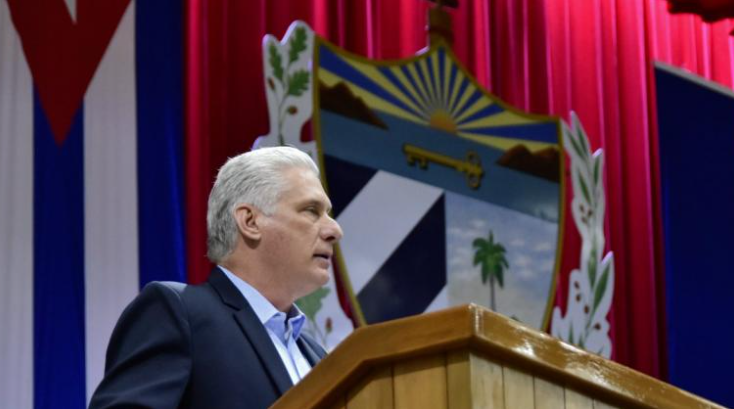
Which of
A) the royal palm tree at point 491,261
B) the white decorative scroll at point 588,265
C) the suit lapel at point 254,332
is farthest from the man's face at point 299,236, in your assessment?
the white decorative scroll at point 588,265

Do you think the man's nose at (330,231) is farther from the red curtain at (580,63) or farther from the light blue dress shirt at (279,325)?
the red curtain at (580,63)

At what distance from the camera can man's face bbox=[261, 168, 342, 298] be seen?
7.38ft

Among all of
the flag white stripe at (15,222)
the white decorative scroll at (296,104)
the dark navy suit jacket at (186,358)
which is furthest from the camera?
the white decorative scroll at (296,104)

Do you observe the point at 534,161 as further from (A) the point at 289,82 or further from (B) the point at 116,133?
(B) the point at 116,133

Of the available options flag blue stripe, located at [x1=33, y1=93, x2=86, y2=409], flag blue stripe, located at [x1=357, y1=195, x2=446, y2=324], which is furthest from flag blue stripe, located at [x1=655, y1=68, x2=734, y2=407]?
flag blue stripe, located at [x1=33, y1=93, x2=86, y2=409]

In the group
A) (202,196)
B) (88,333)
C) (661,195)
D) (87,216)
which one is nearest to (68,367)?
(88,333)

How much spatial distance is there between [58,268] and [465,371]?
2781mm

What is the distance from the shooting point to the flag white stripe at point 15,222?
3742 mm

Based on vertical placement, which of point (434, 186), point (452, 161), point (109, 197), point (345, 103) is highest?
point (345, 103)

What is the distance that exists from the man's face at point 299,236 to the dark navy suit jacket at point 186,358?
0.18m

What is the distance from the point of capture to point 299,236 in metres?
2.29

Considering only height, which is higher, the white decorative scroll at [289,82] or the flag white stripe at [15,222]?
the white decorative scroll at [289,82]

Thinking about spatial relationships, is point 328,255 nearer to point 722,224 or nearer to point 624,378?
point 624,378

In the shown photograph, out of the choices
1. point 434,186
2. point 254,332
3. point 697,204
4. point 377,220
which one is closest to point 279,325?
point 254,332
